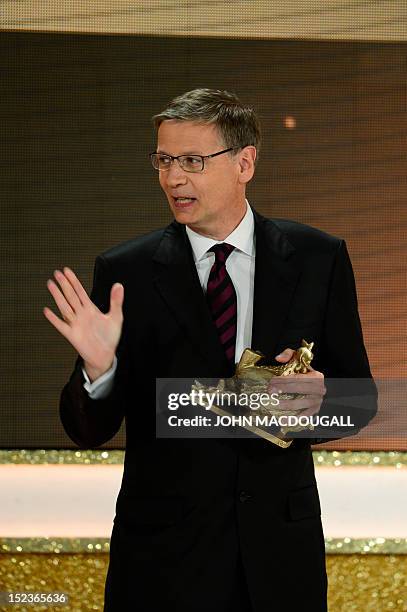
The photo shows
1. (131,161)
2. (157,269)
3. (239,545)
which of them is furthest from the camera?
(131,161)

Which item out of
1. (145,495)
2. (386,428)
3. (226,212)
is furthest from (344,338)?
(386,428)

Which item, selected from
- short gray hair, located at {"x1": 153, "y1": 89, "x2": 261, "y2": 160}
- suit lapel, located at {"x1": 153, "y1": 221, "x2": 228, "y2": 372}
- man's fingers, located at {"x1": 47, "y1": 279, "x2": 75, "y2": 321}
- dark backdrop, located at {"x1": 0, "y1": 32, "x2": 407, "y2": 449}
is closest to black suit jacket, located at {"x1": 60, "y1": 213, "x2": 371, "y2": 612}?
suit lapel, located at {"x1": 153, "y1": 221, "x2": 228, "y2": 372}

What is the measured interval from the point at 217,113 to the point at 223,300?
348 mm

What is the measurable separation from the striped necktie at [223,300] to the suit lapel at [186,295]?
4cm

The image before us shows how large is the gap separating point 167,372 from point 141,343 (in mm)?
72

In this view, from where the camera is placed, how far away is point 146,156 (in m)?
2.97

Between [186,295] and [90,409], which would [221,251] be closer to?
[186,295]

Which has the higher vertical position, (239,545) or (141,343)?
(141,343)

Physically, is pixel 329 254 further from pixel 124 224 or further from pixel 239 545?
pixel 124 224

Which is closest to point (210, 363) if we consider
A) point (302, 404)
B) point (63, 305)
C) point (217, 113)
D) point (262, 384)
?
point (262, 384)

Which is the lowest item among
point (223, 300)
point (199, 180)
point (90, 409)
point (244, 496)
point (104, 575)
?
point (104, 575)

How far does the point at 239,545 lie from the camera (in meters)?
1.71

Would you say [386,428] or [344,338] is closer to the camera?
[344,338]

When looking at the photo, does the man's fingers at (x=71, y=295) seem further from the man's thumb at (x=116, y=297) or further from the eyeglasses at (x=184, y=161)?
the eyeglasses at (x=184, y=161)
